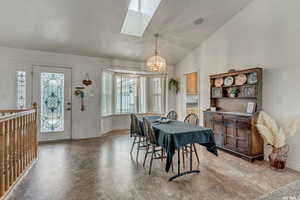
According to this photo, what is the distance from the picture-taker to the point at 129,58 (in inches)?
215

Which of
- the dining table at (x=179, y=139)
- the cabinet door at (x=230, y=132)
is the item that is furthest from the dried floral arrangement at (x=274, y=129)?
the dining table at (x=179, y=139)

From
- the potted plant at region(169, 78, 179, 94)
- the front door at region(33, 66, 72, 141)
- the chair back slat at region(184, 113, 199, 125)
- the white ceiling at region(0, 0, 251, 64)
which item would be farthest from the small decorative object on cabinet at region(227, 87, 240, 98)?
the front door at region(33, 66, 72, 141)

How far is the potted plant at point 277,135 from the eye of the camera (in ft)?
9.17

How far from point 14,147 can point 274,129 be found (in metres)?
4.21

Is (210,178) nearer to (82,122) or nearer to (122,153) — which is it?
(122,153)

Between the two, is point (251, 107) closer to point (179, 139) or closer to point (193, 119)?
point (193, 119)

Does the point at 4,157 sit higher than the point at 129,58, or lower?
lower

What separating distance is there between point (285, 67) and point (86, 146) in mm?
4675

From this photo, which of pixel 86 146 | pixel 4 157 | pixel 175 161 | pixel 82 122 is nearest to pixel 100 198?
pixel 4 157

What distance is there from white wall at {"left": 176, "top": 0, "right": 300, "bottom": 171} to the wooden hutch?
0.70ft

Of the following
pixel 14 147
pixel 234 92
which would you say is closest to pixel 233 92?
pixel 234 92

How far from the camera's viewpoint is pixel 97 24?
3693 mm

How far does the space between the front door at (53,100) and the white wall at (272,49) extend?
4434 millimetres

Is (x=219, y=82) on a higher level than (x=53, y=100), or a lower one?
higher
